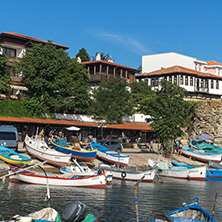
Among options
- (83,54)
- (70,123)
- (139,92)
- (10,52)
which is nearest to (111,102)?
(70,123)

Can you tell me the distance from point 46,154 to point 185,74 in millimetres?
50293

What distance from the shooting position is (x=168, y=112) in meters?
46.8

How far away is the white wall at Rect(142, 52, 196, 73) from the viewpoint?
8519 cm

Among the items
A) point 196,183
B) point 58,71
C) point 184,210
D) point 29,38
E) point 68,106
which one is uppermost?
point 29,38

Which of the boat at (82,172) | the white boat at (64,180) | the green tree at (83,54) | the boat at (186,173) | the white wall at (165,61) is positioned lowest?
the boat at (186,173)

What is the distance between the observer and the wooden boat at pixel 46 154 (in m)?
33.6

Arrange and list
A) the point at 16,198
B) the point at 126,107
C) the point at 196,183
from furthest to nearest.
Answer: the point at 126,107
the point at 196,183
the point at 16,198

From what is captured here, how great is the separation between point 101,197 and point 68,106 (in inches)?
1069

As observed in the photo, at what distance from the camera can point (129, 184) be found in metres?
30.1

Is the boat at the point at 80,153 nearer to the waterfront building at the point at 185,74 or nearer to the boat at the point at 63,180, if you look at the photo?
the boat at the point at 63,180

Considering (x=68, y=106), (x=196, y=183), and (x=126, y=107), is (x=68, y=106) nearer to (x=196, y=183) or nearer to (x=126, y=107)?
(x=126, y=107)

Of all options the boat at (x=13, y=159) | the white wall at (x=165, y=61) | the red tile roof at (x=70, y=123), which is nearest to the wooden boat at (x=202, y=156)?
the red tile roof at (x=70, y=123)

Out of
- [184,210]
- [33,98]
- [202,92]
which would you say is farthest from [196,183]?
[202,92]

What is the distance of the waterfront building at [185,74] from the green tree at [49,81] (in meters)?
31.5
